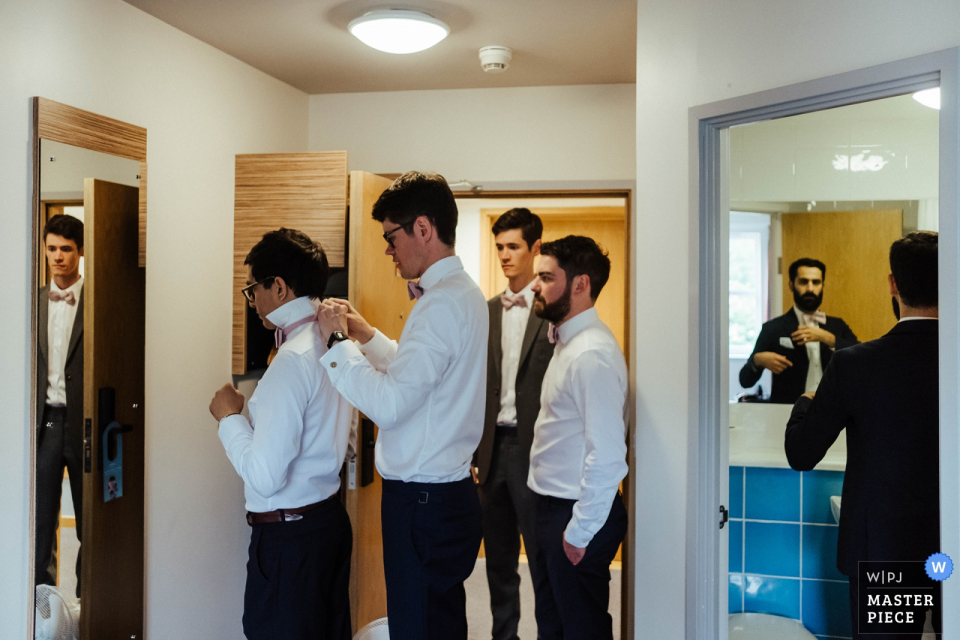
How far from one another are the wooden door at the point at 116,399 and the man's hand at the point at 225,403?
47 centimetres

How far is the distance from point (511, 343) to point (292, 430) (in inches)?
61.2

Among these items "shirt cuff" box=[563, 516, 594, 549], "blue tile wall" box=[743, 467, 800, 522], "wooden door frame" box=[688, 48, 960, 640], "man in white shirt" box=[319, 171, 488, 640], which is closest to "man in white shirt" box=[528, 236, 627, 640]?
"shirt cuff" box=[563, 516, 594, 549]

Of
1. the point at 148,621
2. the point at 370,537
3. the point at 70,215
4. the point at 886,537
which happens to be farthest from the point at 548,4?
the point at 148,621

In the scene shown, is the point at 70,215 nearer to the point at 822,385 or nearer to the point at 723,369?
the point at 723,369

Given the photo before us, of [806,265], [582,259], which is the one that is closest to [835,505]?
[806,265]

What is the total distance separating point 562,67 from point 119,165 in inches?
70.4

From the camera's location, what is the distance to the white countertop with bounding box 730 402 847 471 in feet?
7.72

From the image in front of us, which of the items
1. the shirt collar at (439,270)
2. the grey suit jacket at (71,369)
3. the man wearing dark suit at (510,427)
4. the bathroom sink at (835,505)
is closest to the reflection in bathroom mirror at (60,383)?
the grey suit jacket at (71,369)

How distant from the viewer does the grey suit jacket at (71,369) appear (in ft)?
6.53

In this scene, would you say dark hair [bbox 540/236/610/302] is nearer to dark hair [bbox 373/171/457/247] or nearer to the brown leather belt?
dark hair [bbox 373/171/457/247]

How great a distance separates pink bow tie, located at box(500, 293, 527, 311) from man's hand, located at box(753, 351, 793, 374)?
1141 millimetres

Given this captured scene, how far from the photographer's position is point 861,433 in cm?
193

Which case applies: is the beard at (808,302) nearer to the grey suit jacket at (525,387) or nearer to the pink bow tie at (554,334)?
the pink bow tie at (554,334)

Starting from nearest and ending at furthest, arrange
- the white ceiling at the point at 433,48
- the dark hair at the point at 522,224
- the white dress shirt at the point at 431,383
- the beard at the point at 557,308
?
1. the white dress shirt at the point at 431,383
2. the white ceiling at the point at 433,48
3. the beard at the point at 557,308
4. the dark hair at the point at 522,224
